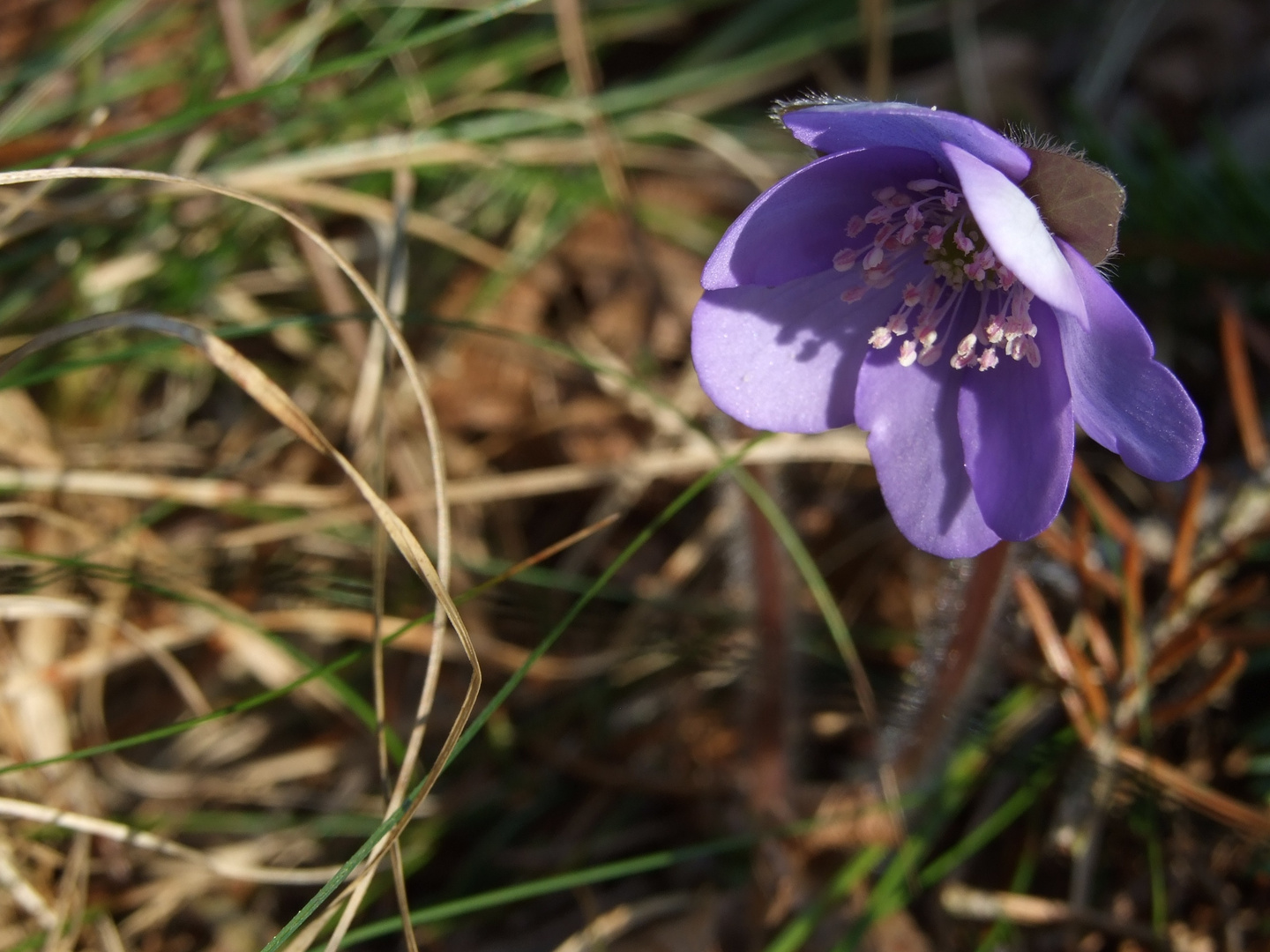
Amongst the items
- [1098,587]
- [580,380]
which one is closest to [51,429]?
[580,380]

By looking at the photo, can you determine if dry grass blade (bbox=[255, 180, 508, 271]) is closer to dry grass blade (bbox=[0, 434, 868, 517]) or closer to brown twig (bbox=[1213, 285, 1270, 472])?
dry grass blade (bbox=[0, 434, 868, 517])

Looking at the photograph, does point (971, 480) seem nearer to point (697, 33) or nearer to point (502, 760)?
point (502, 760)

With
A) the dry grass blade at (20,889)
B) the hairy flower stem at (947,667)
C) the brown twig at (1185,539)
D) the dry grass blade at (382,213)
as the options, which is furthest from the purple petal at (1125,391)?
the dry grass blade at (20,889)

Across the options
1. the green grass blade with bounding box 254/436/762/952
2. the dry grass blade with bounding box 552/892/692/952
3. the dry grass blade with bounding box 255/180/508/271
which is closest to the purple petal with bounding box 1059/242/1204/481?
the green grass blade with bounding box 254/436/762/952

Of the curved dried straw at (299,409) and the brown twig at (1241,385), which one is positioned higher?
the curved dried straw at (299,409)

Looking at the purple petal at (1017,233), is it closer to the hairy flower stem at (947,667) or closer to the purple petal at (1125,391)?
the purple petal at (1125,391)
